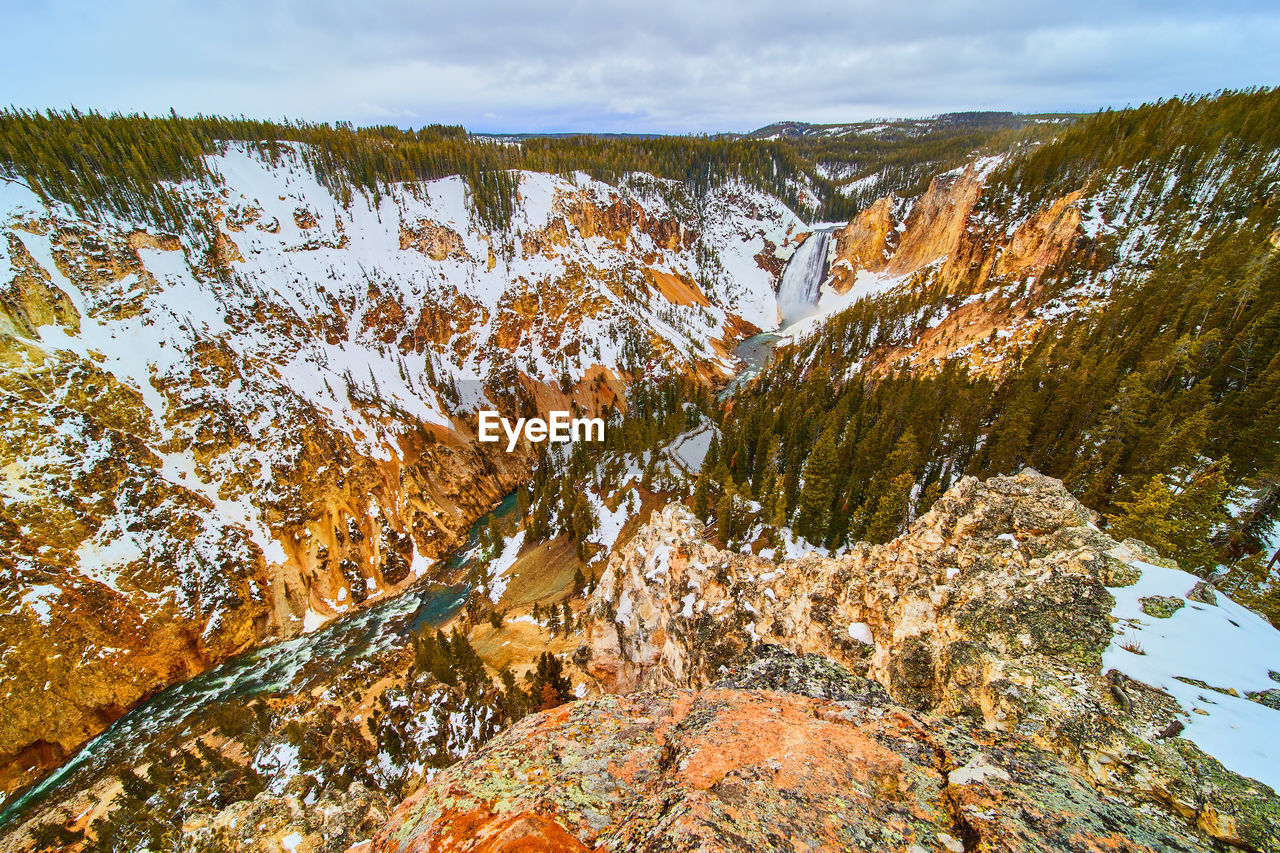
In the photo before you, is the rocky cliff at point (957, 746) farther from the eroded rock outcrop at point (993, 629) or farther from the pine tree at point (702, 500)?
the pine tree at point (702, 500)

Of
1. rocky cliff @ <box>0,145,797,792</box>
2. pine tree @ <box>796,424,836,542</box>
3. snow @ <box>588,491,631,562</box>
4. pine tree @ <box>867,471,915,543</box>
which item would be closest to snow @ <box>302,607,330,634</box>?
rocky cliff @ <box>0,145,797,792</box>

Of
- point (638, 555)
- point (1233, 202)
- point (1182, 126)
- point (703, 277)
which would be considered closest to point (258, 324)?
point (638, 555)

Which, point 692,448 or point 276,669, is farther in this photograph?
point 692,448

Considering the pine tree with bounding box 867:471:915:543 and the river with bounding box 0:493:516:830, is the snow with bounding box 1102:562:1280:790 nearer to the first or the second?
the pine tree with bounding box 867:471:915:543

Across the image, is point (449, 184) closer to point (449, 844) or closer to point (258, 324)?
point (258, 324)

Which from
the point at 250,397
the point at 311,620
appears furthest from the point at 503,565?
the point at 250,397

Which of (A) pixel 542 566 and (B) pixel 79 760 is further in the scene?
(A) pixel 542 566

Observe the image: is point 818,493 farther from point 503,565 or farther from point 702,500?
point 503,565
